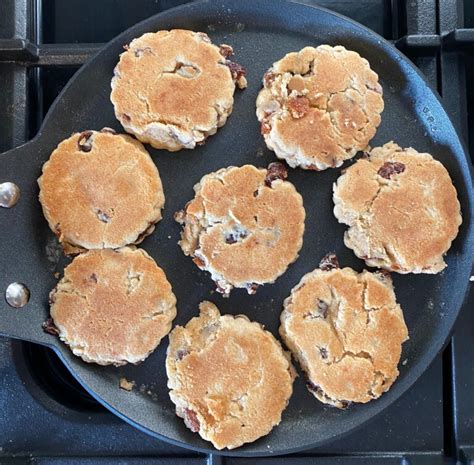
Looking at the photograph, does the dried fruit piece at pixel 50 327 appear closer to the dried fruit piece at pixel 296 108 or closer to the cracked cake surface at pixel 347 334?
the cracked cake surface at pixel 347 334

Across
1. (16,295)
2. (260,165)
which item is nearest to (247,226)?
(260,165)

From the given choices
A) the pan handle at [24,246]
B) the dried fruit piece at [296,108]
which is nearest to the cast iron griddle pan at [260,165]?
the pan handle at [24,246]

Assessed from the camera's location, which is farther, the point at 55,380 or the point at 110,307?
the point at 55,380

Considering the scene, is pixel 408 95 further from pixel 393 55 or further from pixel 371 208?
pixel 371 208

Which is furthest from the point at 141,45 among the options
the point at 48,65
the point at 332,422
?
the point at 332,422

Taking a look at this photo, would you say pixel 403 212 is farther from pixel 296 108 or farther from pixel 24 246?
pixel 24 246

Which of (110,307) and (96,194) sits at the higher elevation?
(96,194)

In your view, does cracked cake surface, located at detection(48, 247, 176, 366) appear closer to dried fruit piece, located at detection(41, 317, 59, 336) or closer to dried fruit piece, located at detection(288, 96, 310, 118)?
dried fruit piece, located at detection(41, 317, 59, 336)

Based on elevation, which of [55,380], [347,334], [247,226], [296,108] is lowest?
[55,380]
